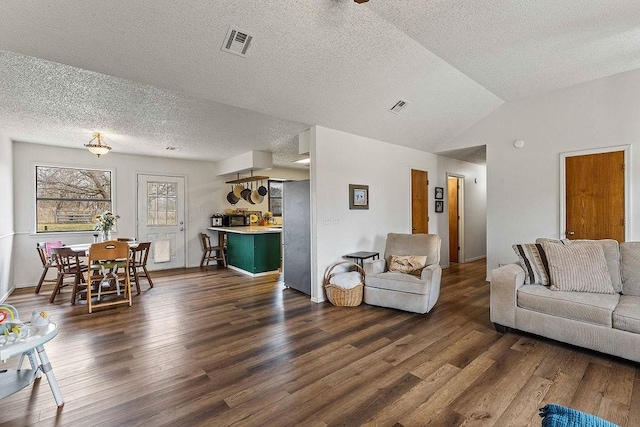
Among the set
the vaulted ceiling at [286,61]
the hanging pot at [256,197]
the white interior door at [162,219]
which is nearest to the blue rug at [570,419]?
the vaulted ceiling at [286,61]

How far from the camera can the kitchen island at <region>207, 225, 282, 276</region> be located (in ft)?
19.4

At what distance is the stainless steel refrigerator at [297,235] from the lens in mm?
4574

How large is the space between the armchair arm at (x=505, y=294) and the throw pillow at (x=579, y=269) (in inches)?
11.7

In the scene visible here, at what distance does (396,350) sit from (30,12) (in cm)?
383

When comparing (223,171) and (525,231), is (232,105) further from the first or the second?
(525,231)

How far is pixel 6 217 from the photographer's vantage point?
4.68 m

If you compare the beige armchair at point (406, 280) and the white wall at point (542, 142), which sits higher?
the white wall at point (542, 142)

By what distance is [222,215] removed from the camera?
24.2ft

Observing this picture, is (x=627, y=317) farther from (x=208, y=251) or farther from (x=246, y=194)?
(x=208, y=251)

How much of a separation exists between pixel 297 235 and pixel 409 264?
5.83ft

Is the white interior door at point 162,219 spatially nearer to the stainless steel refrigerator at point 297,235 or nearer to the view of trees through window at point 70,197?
the view of trees through window at point 70,197

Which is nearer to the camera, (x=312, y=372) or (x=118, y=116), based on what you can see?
(x=312, y=372)

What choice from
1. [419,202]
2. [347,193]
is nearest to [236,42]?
[347,193]

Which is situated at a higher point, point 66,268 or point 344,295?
point 66,268
